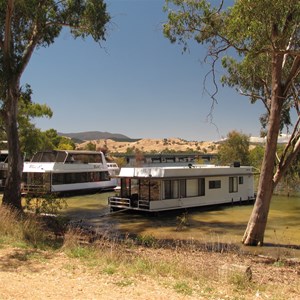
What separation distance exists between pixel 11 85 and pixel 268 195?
10.3 metres

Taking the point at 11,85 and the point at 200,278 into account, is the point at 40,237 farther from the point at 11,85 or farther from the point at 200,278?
the point at 11,85

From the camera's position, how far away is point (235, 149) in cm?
5347

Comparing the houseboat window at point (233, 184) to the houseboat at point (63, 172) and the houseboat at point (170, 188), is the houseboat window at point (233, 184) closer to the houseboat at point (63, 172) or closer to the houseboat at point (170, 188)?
the houseboat at point (170, 188)

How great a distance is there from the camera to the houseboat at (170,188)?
25.6 meters

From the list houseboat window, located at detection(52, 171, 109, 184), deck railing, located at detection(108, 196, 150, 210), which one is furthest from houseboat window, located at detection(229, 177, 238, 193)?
houseboat window, located at detection(52, 171, 109, 184)

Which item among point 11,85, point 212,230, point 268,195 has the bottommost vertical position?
point 212,230

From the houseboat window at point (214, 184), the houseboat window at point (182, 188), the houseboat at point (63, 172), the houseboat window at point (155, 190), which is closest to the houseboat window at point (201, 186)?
the houseboat window at point (214, 184)

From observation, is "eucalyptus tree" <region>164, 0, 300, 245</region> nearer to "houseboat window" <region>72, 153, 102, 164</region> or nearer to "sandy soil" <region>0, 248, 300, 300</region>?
"sandy soil" <region>0, 248, 300, 300</region>

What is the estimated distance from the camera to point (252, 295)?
670cm

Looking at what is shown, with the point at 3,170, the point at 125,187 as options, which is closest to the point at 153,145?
the point at 3,170

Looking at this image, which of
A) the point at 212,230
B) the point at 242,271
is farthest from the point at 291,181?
the point at 242,271

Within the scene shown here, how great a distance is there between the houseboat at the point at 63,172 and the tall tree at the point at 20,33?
50.3 feet

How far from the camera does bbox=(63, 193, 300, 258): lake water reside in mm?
17141

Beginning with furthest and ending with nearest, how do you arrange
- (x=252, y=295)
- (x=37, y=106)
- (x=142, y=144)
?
(x=142, y=144) → (x=37, y=106) → (x=252, y=295)
